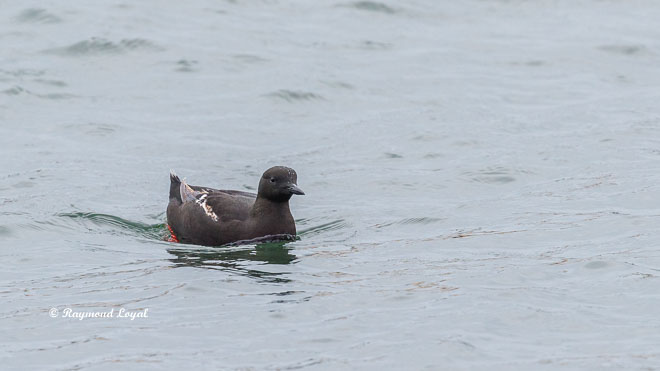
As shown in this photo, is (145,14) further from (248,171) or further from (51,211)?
(51,211)

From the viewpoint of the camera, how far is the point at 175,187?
42.5 feet

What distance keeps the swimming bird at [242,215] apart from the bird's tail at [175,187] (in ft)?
2.14

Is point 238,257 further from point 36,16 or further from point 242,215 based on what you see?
point 36,16

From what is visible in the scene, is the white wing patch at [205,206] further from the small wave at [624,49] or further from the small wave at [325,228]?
the small wave at [624,49]

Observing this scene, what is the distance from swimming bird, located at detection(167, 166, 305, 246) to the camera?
1138 cm

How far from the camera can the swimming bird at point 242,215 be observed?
1138 centimetres

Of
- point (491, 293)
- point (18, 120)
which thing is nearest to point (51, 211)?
point (18, 120)

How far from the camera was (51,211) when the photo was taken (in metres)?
12.3

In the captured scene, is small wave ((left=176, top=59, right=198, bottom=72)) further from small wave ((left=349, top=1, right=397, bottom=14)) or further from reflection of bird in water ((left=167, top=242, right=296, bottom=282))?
reflection of bird in water ((left=167, top=242, right=296, bottom=282))

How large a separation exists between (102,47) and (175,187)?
23.6 feet

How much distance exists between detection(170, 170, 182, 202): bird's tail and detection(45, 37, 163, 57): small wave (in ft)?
21.9

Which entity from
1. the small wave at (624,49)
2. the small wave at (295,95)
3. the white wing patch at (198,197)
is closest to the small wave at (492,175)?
the white wing patch at (198,197)

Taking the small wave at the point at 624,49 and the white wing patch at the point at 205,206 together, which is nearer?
the white wing patch at the point at 205,206

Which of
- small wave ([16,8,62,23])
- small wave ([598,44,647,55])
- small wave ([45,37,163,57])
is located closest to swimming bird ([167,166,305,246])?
small wave ([45,37,163,57])
